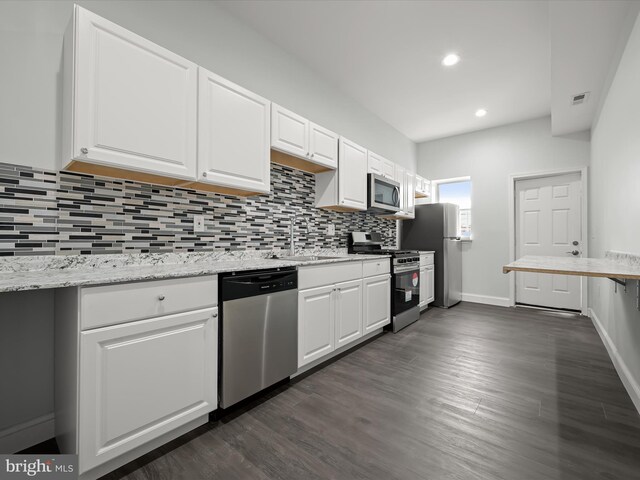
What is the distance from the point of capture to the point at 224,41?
2.45m

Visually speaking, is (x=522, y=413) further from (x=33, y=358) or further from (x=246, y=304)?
(x=33, y=358)

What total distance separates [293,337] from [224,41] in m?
2.41

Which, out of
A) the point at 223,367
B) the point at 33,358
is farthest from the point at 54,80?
the point at 223,367

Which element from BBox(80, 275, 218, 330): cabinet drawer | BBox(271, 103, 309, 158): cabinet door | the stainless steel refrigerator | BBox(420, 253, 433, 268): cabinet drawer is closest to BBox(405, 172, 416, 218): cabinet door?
the stainless steel refrigerator

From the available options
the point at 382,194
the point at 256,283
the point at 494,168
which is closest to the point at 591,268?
the point at 256,283

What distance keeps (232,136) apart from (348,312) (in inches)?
68.4

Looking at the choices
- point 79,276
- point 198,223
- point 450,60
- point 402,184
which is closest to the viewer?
point 79,276

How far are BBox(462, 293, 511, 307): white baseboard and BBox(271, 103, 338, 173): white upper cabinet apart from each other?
3.54 meters

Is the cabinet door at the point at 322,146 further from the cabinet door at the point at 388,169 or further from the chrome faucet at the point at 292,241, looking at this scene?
the cabinet door at the point at 388,169

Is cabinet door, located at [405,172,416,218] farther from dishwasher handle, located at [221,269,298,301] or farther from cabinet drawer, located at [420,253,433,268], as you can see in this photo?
dishwasher handle, located at [221,269,298,301]

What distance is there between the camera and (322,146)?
114 inches

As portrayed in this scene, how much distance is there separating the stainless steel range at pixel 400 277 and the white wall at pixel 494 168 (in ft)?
5.70

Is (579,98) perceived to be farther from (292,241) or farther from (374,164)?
(292,241)

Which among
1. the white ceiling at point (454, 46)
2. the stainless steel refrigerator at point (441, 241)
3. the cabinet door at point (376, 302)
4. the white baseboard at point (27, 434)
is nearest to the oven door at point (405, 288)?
the cabinet door at point (376, 302)
